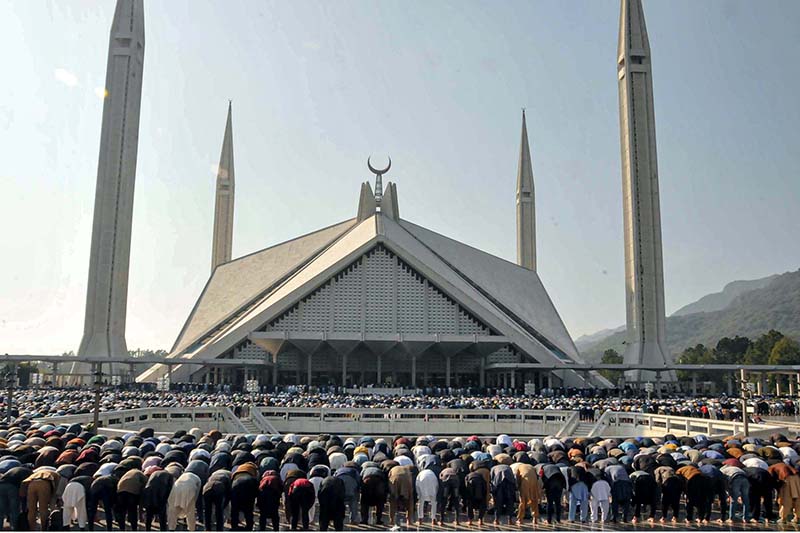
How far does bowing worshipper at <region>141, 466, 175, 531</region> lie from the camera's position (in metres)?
9.25

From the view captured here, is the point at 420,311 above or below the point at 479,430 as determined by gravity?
above

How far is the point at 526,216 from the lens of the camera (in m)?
75.5

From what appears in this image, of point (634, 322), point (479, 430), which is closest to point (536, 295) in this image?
point (634, 322)

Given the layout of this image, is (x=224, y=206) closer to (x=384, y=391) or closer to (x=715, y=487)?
(x=384, y=391)

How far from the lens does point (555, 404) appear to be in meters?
26.5

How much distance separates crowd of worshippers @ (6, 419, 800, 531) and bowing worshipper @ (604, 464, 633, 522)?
0.04 ft

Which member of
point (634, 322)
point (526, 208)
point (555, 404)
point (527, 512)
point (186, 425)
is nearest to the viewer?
point (527, 512)

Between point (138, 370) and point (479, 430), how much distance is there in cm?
3606

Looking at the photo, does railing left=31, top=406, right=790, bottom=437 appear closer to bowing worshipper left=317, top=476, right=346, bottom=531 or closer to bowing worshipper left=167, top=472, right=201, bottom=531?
bowing worshipper left=167, top=472, right=201, bottom=531

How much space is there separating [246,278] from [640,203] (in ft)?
92.3

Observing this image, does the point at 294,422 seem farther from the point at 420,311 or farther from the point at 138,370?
the point at 138,370

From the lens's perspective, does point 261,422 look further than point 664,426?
Yes

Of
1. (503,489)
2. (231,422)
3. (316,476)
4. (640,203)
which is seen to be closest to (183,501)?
(316,476)

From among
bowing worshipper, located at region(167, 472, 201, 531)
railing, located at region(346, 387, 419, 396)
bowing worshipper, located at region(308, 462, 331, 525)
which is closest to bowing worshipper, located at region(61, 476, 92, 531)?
bowing worshipper, located at region(167, 472, 201, 531)
